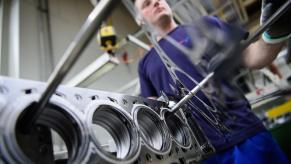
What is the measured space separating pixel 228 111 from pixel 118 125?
0.40m

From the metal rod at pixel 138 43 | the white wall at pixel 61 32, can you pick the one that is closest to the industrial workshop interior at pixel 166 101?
the metal rod at pixel 138 43

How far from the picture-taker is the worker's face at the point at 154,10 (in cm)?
→ 76

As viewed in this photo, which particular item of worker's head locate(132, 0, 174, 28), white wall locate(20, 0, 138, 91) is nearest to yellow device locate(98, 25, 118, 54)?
white wall locate(20, 0, 138, 91)

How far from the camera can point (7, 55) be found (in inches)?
62.9

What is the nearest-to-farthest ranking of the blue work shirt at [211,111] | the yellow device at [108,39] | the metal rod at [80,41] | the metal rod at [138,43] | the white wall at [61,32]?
the metal rod at [80,41]
the blue work shirt at [211,111]
the yellow device at [108,39]
the metal rod at [138,43]
the white wall at [61,32]

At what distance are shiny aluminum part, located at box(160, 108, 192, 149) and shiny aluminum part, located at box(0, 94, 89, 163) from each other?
24 cm

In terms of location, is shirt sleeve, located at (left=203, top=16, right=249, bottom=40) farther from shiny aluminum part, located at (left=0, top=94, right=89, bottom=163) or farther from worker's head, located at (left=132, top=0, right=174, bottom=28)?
shiny aluminum part, located at (left=0, top=94, right=89, bottom=163)

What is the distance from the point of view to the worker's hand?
1.79ft

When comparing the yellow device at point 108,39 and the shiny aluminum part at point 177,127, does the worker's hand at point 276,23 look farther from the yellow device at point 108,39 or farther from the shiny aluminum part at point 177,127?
the yellow device at point 108,39

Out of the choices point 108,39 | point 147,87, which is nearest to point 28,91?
point 147,87

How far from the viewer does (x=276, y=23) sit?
23.1 inches

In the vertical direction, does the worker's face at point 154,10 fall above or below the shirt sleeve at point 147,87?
above

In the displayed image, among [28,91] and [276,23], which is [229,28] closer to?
[276,23]

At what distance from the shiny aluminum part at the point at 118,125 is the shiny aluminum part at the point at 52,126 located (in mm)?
30
